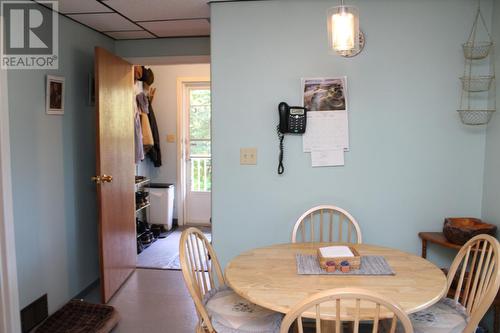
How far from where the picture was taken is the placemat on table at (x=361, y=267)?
69.7 inches

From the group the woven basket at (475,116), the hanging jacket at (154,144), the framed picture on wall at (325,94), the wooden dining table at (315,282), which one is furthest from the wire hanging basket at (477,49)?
the hanging jacket at (154,144)

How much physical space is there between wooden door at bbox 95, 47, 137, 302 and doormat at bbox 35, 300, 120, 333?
0.23 m

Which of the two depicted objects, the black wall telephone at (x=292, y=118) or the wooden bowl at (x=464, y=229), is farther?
the black wall telephone at (x=292, y=118)

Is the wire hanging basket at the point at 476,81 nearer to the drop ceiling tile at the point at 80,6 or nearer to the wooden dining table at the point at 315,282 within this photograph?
the wooden dining table at the point at 315,282

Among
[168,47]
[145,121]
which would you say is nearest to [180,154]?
[145,121]

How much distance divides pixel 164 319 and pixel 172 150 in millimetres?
2966

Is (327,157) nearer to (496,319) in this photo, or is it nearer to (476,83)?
(476,83)

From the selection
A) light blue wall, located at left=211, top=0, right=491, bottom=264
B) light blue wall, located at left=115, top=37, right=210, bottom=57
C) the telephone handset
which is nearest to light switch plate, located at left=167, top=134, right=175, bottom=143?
light blue wall, located at left=115, top=37, right=210, bottom=57

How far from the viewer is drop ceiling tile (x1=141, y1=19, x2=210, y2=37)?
3033mm

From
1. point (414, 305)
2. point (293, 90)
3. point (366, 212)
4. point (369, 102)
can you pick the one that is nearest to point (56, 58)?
point (293, 90)

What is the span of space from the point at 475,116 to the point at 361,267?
54.9 inches

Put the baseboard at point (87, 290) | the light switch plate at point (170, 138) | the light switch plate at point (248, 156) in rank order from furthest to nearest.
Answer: the light switch plate at point (170, 138)
the baseboard at point (87, 290)
the light switch plate at point (248, 156)

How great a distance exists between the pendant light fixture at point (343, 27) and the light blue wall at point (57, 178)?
1911 mm

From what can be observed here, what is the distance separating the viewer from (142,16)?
2.84m
